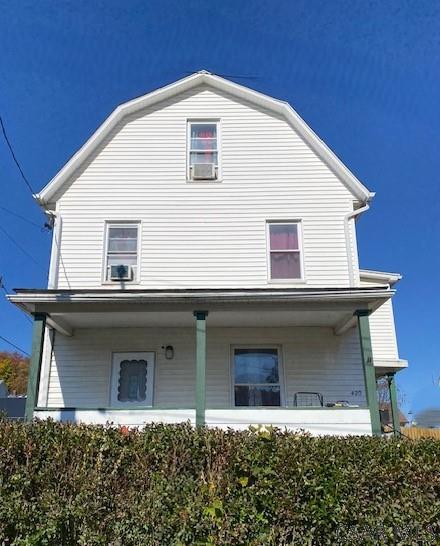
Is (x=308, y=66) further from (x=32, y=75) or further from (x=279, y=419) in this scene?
→ (x=279, y=419)

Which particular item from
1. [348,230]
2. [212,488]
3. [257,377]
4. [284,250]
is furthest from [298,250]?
[212,488]

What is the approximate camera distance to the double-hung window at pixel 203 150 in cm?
1123

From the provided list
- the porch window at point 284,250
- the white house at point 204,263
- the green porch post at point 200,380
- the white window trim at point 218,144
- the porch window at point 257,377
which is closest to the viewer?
the green porch post at point 200,380

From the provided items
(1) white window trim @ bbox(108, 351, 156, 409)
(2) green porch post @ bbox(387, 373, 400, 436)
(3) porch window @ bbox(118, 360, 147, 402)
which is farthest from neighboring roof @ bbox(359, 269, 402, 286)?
(3) porch window @ bbox(118, 360, 147, 402)

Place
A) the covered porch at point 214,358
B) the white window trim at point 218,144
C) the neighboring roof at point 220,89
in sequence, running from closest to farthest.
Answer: the covered porch at point 214,358 → the neighboring roof at point 220,89 → the white window trim at point 218,144

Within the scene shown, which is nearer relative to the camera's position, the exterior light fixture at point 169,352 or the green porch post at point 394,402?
the exterior light fixture at point 169,352

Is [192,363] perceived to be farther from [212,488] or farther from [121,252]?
[212,488]

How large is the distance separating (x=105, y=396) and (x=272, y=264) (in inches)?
178

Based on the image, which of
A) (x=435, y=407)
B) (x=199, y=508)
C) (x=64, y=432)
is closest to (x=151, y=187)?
(x=64, y=432)

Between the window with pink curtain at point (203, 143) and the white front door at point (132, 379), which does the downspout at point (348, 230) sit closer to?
the window with pink curtain at point (203, 143)

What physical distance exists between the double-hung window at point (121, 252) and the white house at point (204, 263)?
0.02 m

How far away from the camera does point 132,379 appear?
390 inches

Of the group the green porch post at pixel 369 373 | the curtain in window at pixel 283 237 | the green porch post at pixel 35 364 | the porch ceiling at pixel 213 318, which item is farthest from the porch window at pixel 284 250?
the green porch post at pixel 35 364

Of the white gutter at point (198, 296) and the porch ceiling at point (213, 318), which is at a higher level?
the white gutter at point (198, 296)
